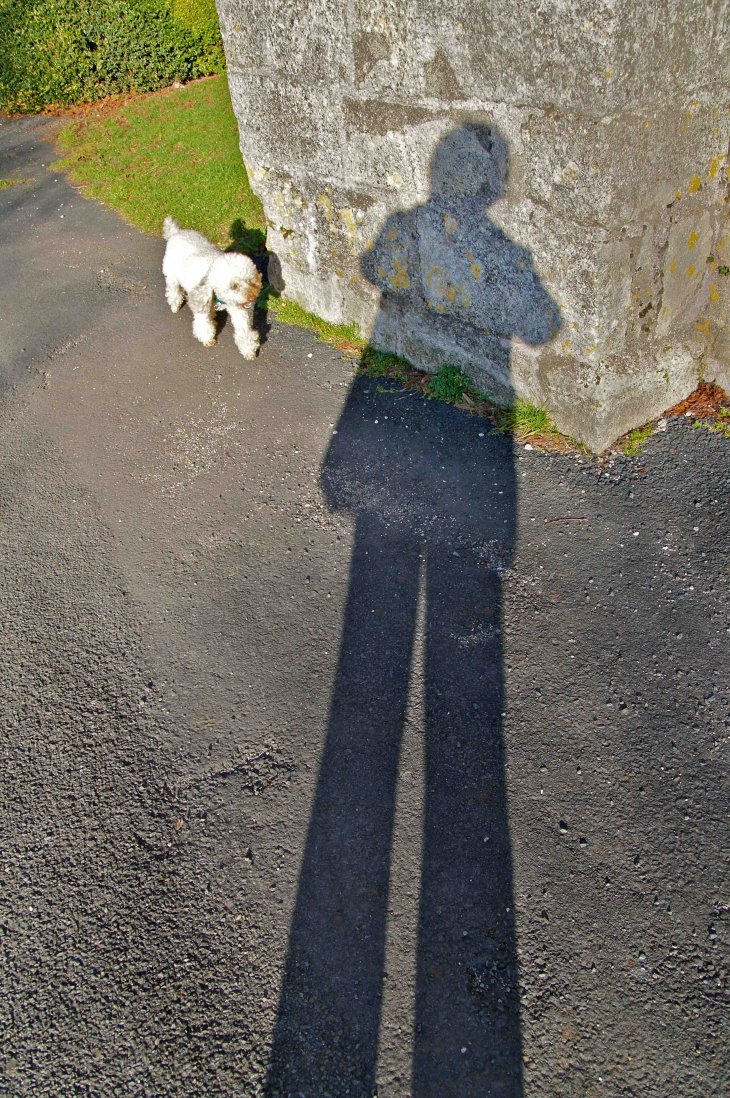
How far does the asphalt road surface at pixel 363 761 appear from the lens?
2.50 m

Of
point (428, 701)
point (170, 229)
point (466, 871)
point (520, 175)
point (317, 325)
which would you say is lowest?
point (466, 871)

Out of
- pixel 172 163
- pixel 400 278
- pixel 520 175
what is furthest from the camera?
pixel 172 163

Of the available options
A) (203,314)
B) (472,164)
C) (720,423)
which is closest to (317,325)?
(203,314)

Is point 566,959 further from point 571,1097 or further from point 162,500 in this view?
point 162,500

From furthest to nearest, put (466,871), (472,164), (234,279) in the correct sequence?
(234,279), (472,164), (466,871)

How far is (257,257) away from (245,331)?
194 centimetres

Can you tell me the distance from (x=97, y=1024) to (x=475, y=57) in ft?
15.9

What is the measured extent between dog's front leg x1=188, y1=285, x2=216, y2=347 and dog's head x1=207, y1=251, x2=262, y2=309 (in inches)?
8.7

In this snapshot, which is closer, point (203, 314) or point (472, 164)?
point (472, 164)

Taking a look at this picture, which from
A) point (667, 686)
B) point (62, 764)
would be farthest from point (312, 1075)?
point (667, 686)

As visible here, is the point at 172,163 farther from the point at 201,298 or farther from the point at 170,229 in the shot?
the point at 201,298

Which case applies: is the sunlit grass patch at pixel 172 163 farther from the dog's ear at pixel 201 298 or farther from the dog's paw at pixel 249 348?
the dog's paw at pixel 249 348

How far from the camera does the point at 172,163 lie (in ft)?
34.0

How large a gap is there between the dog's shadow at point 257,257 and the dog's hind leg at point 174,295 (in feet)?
1.53
